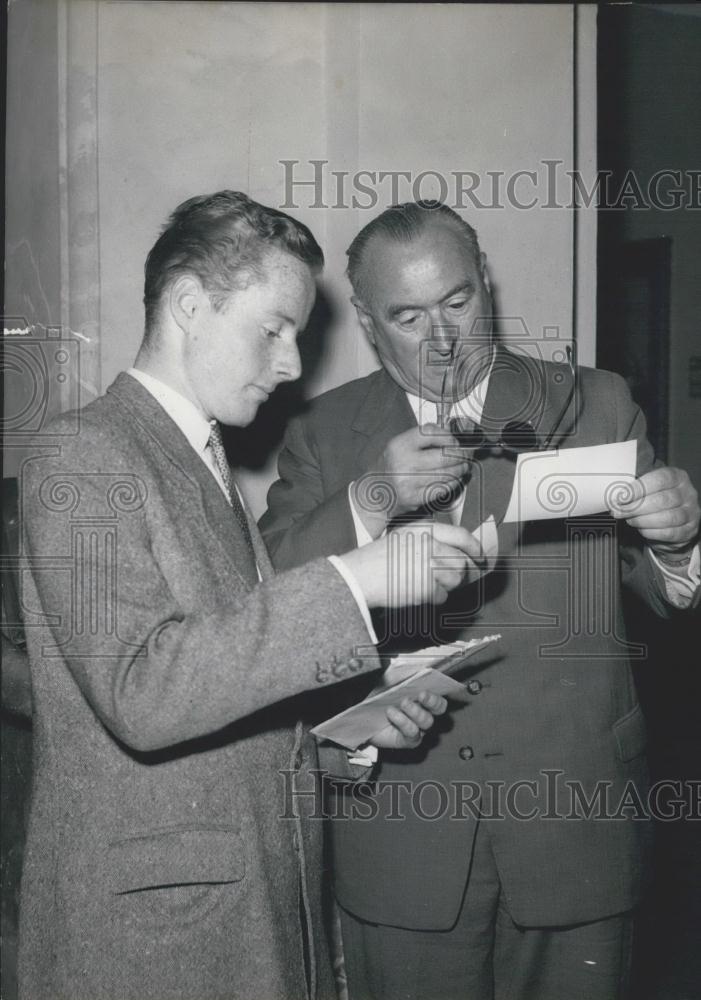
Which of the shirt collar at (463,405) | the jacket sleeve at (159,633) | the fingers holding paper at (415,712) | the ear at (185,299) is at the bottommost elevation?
the fingers holding paper at (415,712)

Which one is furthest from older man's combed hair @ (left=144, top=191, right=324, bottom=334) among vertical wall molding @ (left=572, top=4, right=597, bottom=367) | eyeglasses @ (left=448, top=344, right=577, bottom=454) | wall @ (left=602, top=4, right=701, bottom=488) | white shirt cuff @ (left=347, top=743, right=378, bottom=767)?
wall @ (left=602, top=4, right=701, bottom=488)

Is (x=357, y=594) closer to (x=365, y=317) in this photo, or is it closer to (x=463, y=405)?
(x=463, y=405)

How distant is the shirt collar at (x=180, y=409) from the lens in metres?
1.23

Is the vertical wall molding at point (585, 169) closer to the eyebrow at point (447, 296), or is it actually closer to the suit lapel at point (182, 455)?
the eyebrow at point (447, 296)

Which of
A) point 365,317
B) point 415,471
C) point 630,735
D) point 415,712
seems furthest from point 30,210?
point 630,735

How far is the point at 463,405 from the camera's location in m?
1.67

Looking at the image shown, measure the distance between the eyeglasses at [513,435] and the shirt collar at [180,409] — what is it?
472 millimetres

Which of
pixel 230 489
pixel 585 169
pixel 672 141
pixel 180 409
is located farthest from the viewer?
pixel 672 141

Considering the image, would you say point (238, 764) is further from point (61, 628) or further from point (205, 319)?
point (205, 319)

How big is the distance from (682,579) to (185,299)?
3.18 feet

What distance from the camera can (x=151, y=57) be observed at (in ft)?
5.98

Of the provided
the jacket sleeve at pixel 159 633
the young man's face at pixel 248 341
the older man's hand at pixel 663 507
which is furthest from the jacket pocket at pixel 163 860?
the older man's hand at pixel 663 507

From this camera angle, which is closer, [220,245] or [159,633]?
[159,633]

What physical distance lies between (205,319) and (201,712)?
547mm
